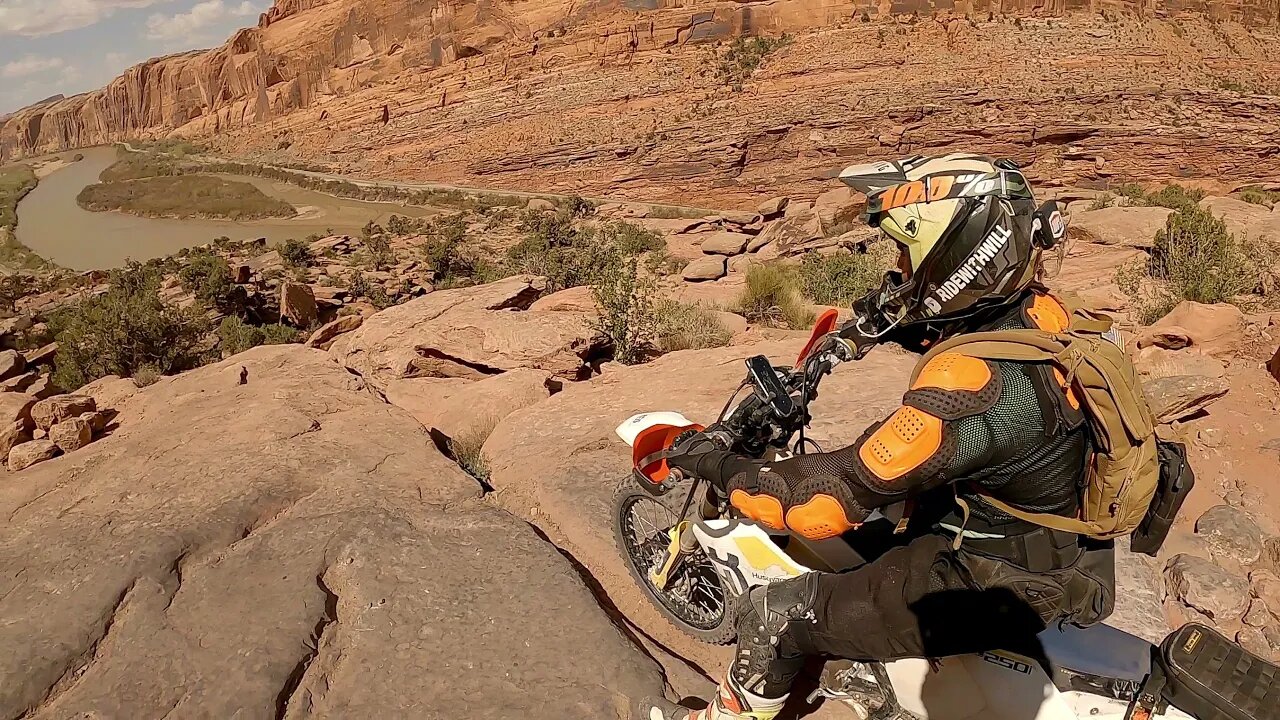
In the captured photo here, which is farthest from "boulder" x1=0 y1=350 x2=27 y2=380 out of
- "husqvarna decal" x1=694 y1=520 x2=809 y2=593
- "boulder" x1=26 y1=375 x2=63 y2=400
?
A: "husqvarna decal" x1=694 y1=520 x2=809 y2=593

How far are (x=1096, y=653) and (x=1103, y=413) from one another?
0.81 metres

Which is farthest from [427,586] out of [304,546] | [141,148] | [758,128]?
[141,148]

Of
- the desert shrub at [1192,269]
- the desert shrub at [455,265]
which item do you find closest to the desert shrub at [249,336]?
the desert shrub at [455,265]

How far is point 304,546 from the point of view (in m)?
3.66

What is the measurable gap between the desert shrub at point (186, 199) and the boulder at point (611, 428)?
32496mm

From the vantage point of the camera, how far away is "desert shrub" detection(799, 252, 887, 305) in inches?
428

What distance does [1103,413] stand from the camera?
1717mm

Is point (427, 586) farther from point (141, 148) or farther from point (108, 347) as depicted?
point (141, 148)

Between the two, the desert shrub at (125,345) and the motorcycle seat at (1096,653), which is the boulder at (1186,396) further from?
the desert shrub at (125,345)

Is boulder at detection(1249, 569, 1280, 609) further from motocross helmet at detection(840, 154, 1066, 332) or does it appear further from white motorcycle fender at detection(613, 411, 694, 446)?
white motorcycle fender at detection(613, 411, 694, 446)

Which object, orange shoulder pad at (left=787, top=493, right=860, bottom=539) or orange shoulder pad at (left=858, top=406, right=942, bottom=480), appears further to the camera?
orange shoulder pad at (left=787, top=493, right=860, bottom=539)

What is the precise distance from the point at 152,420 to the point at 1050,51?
1414 inches

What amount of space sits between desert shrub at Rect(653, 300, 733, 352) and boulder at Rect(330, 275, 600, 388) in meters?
1.02

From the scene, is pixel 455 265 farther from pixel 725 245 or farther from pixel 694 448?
pixel 694 448
